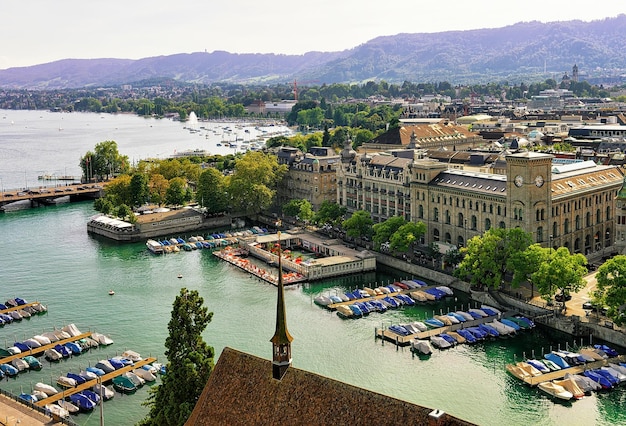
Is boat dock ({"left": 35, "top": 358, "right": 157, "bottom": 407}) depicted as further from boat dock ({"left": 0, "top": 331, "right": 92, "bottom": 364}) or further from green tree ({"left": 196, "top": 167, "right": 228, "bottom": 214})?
green tree ({"left": 196, "top": 167, "right": 228, "bottom": 214})

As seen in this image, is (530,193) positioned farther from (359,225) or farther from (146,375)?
(146,375)

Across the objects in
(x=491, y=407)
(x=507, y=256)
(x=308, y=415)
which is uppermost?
(x=308, y=415)

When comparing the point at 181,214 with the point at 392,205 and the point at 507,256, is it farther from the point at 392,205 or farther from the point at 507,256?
the point at 507,256

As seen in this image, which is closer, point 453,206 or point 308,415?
point 308,415

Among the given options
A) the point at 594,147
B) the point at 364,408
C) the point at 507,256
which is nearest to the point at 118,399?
the point at 364,408

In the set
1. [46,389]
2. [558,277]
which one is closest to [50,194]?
[46,389]

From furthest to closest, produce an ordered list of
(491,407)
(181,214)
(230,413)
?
(181,214)
(491,407)
(230,413)
